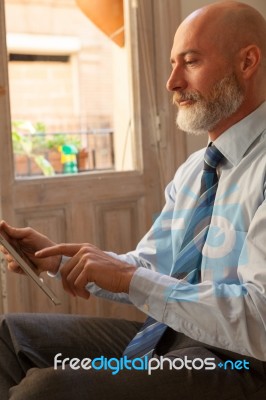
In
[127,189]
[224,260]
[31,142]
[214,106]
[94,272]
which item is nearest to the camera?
[94,272]

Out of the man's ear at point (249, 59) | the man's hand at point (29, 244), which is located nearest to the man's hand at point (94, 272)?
the man's hand at point (29, 244)

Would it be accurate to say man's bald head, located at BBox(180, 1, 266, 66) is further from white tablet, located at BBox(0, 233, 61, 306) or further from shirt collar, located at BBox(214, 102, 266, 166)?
white tablet, located at BBox(0, 233, 61, 306)

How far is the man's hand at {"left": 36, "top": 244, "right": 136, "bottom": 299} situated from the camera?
126 centimetres

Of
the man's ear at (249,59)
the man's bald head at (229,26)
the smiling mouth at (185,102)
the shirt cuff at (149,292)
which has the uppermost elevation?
the man's bald head at (229,26)

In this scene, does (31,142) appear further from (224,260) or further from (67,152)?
(224,260)

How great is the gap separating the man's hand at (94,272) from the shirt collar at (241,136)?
1.25 feet

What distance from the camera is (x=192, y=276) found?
4.75 ft

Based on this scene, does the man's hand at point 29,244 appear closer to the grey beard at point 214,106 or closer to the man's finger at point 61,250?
the man's finger at point 61,250

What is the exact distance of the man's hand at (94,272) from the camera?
126 centimetres

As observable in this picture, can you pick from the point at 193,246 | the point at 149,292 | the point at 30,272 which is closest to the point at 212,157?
the point at 193,246

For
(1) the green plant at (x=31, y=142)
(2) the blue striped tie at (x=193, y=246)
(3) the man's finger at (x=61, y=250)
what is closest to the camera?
(3) the man's finger at (x=61, y=250)

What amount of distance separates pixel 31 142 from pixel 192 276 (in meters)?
1.17

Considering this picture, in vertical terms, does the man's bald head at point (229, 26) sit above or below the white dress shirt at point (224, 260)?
above

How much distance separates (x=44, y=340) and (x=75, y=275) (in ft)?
1.00
